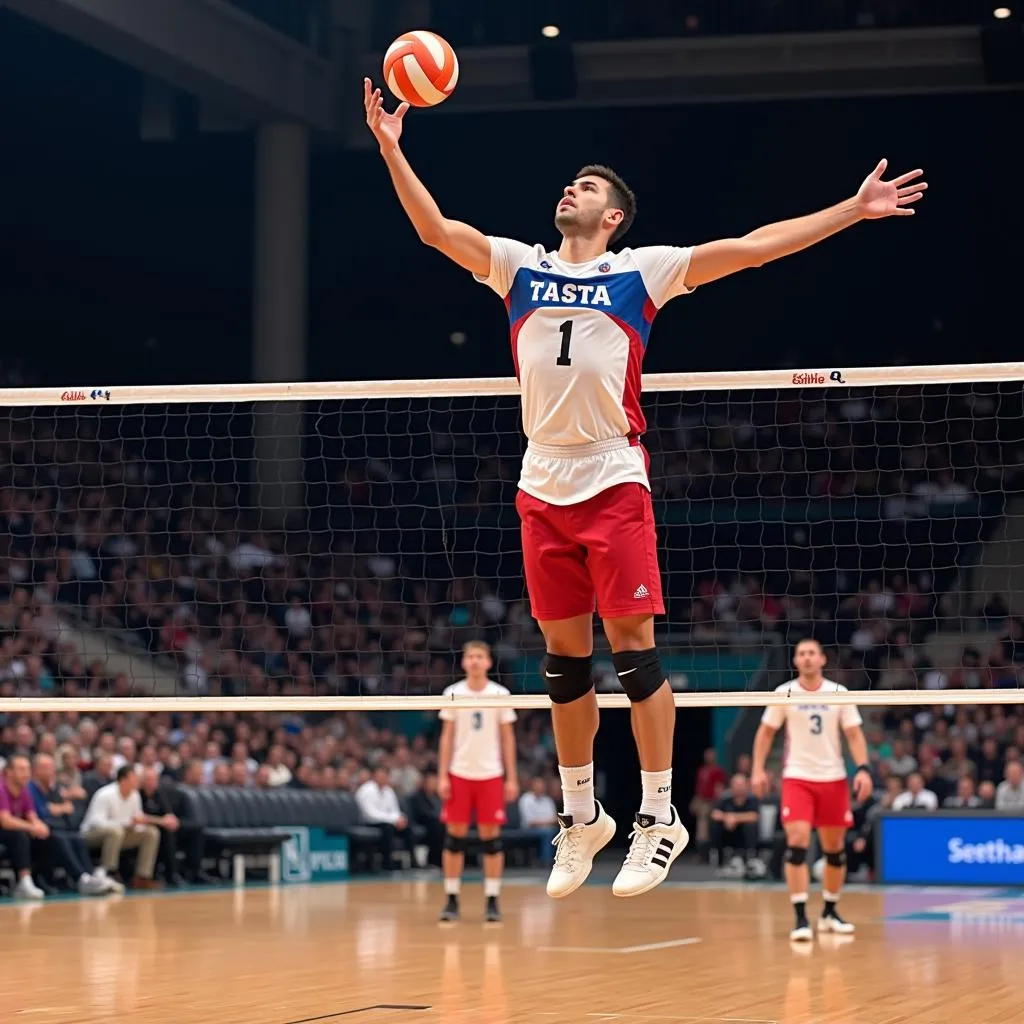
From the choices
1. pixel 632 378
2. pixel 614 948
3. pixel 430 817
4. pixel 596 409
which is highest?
pixel 632 378

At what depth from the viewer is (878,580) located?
27.9 metres

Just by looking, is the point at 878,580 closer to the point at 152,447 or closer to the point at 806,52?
the point at 806,52

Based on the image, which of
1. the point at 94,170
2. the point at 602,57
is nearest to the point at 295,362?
the point at 94,170

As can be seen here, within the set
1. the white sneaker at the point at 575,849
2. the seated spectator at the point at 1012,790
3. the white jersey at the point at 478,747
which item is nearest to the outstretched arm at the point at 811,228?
the white sneaker at the point at 575,849

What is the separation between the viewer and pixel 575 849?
6461 millimetres

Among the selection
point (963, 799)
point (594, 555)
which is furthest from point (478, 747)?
point (963, 799)

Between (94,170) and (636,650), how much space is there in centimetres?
2668

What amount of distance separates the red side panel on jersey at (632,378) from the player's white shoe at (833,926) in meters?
8.24

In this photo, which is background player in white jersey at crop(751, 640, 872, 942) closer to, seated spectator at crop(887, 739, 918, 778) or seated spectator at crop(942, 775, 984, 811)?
seated spectator at crop(942, 775, 984, 811)

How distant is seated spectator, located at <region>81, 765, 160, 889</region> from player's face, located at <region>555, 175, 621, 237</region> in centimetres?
1312

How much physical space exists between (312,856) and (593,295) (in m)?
16.7

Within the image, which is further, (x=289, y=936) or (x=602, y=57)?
(x=602, y=57)

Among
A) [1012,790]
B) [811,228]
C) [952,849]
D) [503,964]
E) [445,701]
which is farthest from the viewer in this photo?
[1012,790]

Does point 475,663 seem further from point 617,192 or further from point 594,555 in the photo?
point 617,192
